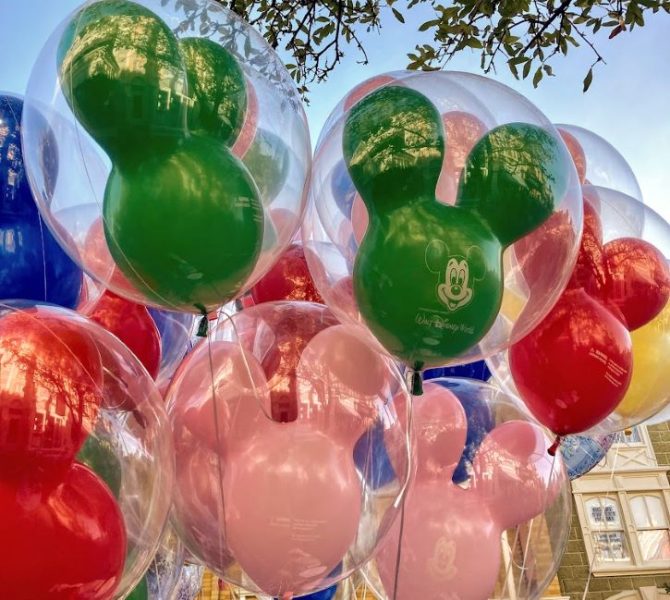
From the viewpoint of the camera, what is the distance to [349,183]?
139cm

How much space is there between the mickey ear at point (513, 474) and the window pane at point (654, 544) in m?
10.0

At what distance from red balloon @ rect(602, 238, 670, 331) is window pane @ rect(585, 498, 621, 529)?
9.78m

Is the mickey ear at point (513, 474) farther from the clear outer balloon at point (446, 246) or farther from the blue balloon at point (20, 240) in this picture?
the blue balloon at point (20, 240)

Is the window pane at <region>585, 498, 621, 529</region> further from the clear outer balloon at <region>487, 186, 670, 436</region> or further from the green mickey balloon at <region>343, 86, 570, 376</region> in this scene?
the green mickey balloon at <region>343, 86, 570, 376</region>

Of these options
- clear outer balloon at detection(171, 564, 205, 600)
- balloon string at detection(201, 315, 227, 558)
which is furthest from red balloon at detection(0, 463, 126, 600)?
clear outer balloon at detection(171, 564, 205, 600)

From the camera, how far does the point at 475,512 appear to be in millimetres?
1568

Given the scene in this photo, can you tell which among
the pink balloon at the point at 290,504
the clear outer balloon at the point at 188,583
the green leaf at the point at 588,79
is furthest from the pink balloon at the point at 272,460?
the green leaf at the point at 588,79

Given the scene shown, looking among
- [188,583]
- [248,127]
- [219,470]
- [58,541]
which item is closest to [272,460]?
[219,470]

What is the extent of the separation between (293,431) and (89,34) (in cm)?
86

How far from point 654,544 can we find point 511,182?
35.7 ft

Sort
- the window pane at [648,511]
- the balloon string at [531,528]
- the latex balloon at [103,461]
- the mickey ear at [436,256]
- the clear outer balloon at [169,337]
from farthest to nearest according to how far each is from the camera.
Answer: the window pane at [648,511]
the clear outer balloon at [169,337]
the balloon string at [531,528]
the mickey ear at [436,256]
the latex balloon at [103,461]

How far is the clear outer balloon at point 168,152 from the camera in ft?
3.76

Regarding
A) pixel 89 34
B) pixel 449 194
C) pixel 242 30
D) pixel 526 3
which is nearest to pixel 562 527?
pixel 449 194

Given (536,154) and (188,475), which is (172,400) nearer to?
(188,475)
